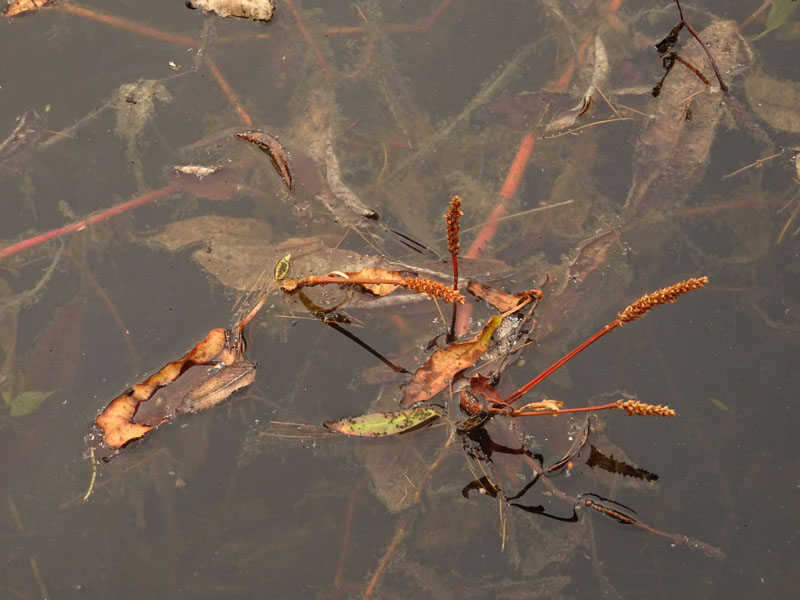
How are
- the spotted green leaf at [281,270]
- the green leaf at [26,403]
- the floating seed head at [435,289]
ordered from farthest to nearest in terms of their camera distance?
the spotted green leaf at [281,270] → the green leaf at [26,403] → the floating seed head at [435,289]

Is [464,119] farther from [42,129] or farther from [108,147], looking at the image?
[42,129]

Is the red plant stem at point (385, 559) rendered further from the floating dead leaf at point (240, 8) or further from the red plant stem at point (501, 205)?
the floating dead leaf at point (240, 8)

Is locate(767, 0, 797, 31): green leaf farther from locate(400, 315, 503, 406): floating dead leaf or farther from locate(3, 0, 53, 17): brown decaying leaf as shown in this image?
locate(3, 0, 53, 17): brown decaying leaf

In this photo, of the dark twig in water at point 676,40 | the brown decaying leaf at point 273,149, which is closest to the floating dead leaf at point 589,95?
the dark twig in water at point 676,40

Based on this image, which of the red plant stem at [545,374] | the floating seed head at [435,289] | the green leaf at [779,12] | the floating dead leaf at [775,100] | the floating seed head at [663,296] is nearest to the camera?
the floating seed head at [663,296]

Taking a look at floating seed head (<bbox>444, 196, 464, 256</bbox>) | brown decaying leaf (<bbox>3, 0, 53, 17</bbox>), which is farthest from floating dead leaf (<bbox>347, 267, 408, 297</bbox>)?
brown decaying leaf (<bbox>3, 0, 53, 17</bbox>)

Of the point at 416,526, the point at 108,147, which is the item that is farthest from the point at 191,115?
the point at 416,526
